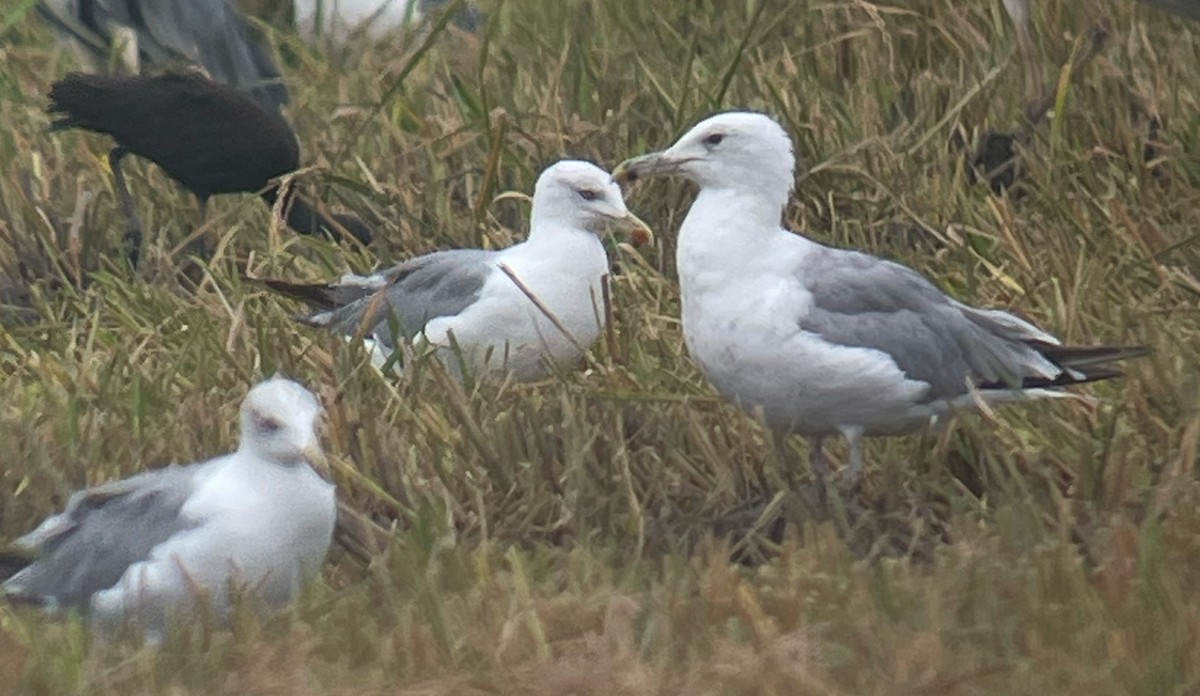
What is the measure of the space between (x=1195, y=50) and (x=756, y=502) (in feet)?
8.70

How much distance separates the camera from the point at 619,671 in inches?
132

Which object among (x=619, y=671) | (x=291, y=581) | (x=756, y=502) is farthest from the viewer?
(x=756, y=502)

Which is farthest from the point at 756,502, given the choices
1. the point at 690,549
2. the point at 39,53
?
the point at 39,53

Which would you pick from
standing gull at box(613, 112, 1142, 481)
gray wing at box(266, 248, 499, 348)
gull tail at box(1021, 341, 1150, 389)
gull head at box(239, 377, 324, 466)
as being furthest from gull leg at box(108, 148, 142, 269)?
gull tail at box(1021, 341, 1150, 389)

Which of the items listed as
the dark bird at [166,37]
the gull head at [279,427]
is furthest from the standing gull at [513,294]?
the dark bird at [166,37]

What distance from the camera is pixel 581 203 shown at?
5.25 metres

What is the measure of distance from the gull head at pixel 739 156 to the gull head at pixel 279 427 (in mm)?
1030

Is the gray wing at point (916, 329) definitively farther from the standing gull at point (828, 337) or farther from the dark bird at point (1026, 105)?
the dark bird at point (1026, 105)

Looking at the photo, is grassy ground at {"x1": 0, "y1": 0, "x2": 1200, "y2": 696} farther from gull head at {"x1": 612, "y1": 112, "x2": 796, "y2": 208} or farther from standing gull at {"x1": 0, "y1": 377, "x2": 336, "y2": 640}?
gull head at {"x1": 612, "y1": 112, "x2": 796, "y2": 208}

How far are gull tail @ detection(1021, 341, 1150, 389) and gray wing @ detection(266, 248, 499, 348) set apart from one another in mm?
1278

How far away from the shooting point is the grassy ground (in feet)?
11.4

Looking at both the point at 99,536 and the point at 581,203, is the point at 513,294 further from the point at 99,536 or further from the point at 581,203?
the point at 99,536

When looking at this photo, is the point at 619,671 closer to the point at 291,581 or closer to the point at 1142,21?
the point at 291,581

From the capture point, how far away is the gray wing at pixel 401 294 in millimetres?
5164
